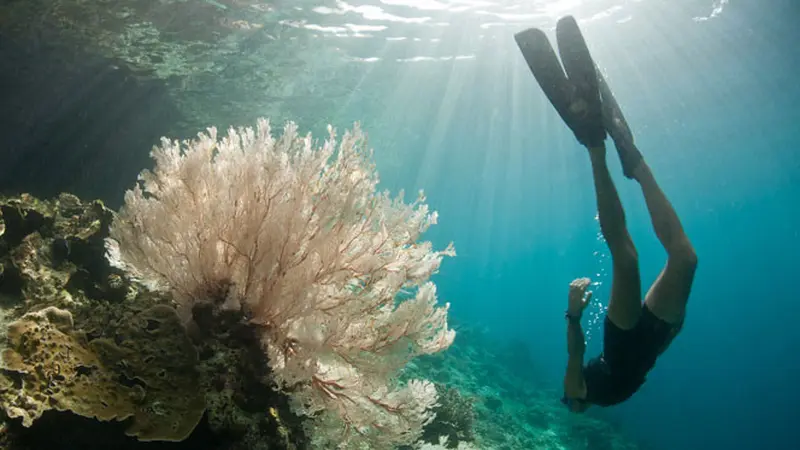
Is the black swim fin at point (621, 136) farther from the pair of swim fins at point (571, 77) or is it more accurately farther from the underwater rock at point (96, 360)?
the underwater rock at point (96, 360)

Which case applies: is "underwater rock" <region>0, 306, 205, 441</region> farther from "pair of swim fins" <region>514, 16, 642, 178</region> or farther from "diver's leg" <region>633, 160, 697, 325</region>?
"diver's leg" <region>633, 160, 697, 325</region>

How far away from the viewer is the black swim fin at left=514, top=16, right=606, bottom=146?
4.20m

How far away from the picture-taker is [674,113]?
33344 mm

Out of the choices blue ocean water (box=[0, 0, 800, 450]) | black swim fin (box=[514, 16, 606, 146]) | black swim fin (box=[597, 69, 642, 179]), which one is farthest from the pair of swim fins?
blue ocean water (box=[0, 0, 800, 450])

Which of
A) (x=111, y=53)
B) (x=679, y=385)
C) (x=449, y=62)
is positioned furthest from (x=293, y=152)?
(x=679, y=385)

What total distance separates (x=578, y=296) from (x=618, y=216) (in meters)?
1.14

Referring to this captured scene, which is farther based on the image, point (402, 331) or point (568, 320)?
point (568, 320)

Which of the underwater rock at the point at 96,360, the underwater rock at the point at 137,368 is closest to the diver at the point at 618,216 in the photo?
the underwater rock at the point at 137,368

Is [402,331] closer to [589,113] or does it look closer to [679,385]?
[589,113]

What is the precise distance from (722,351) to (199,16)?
158662 millimetres

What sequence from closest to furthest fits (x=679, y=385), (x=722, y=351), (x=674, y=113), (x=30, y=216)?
(x=30, y=216)
(x=674, y=113)
(x=679, y=385)
(x=722, y=351)

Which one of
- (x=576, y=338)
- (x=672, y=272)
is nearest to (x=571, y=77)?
(x=672, y=272)

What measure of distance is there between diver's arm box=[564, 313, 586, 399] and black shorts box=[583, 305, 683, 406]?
0.23 m

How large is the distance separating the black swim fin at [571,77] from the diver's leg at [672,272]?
49.0 inches
